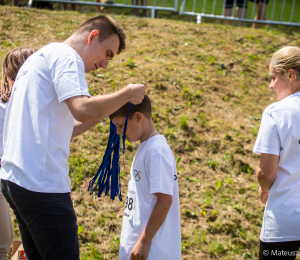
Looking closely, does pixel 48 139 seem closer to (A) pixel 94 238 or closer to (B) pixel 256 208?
(A) pixel 94 238

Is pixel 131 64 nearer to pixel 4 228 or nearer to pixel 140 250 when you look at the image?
pixel 4 228

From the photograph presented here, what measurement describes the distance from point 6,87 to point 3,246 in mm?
1198

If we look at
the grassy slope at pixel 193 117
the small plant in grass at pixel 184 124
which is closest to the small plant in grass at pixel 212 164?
the grassy slope at pixel 193 117

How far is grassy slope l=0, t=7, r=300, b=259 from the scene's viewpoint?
11.2 feet

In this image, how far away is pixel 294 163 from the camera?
189cm

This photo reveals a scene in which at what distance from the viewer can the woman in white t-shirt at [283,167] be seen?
6.10 feet

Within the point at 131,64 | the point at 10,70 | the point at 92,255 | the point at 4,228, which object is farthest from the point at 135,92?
the point at 131,64

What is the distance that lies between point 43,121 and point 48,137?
0.29ft

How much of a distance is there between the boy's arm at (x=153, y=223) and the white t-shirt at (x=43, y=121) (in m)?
0.53

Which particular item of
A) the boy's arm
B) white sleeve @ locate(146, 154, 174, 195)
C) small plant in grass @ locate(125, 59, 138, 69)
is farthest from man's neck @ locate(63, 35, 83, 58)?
small plant in grass @ locate(125, 59, 138, 69)

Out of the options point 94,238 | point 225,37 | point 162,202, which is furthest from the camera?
point 225,37

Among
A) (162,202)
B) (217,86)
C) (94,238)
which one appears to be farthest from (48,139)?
(217,86)

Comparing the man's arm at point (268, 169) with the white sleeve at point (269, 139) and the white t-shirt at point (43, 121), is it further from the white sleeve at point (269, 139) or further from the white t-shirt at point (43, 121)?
the white t-shirt at point (43, 121)

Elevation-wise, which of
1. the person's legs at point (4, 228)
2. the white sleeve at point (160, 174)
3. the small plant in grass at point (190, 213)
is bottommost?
the small plant in grass at point (190, 213)
